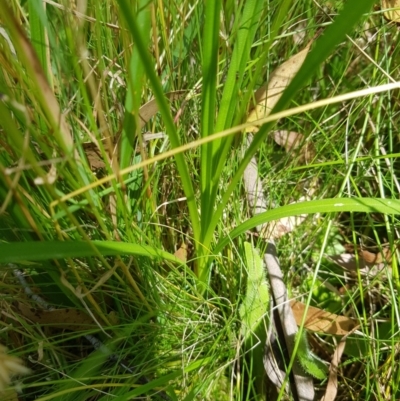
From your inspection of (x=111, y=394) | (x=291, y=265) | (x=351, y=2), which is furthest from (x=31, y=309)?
(x=351, y=2)

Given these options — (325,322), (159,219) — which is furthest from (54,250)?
(325,322)

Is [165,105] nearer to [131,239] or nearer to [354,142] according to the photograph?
[131,239]

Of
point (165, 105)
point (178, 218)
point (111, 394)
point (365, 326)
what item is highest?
point (165, 105)

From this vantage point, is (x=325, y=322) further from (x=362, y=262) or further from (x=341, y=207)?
(x=341, y=207)

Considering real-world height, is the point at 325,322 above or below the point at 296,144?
below

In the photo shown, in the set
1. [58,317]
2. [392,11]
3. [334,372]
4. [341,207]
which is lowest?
[334,372]
